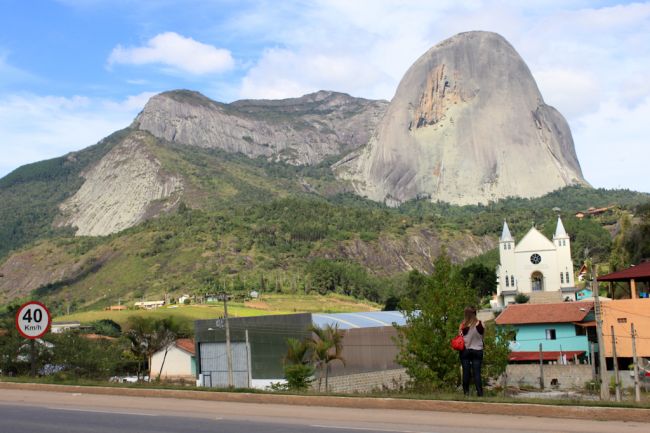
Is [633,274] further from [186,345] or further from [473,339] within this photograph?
[473,339]

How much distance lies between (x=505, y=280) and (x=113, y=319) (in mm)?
49750

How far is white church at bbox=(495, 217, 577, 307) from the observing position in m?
94.2

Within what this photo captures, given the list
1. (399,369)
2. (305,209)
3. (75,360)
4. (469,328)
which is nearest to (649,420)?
(469,328)

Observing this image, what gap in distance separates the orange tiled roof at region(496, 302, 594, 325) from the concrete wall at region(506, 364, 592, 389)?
651 centimetres

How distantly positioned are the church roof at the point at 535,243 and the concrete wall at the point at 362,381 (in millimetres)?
49181

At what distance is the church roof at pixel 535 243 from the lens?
96.2 m

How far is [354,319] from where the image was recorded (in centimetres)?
5569

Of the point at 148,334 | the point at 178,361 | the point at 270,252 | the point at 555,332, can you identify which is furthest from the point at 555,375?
the point at 270,252

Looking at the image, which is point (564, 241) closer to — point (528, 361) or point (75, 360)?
point (528, 361)

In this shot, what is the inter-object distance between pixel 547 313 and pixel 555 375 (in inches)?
403

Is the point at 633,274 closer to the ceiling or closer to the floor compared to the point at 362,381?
closer to the ceiling

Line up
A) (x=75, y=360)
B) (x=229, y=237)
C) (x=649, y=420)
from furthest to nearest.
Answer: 1. (x=229, y=237)
2. (x=75, y=360)
3. (x=649, y=420)

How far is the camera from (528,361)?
5409 centimetres

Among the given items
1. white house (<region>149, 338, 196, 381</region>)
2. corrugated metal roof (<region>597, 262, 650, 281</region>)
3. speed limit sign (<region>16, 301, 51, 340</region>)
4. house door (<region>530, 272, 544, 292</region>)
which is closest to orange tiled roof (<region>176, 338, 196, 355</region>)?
white house (<region>149, 338, 196, 381</region>)
